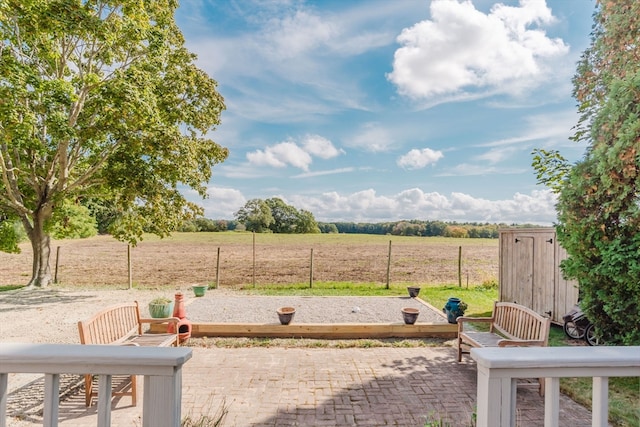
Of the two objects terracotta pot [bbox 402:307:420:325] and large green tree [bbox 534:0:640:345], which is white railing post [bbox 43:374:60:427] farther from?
terracotta pot [bbox 402:307:420:325]

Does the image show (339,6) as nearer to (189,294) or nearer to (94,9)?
(94,9)

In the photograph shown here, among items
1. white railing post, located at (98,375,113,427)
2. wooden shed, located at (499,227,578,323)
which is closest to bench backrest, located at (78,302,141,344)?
white railing post, located at (98,375,113,427)

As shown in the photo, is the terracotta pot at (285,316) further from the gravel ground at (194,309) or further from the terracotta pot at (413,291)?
the terracotta pot at (413,291)

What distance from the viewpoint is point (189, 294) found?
9.97 meters

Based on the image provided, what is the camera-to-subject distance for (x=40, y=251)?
37.1 feet

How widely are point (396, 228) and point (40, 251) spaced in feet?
100

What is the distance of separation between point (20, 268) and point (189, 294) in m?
12.9

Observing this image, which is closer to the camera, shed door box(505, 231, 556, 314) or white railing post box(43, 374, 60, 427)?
white railing post box(43, 374, 60, 427)

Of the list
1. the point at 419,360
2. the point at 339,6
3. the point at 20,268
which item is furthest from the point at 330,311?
the point at 20,268

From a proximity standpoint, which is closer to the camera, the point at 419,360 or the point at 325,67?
the point at 419,360

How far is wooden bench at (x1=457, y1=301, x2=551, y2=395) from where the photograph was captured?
3832 millimetres

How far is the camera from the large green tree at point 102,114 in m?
8.38

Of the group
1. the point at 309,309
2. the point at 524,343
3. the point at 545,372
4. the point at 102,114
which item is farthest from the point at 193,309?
the point at 545,372

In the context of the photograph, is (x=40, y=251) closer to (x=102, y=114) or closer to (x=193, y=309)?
(x=102, y=114)
